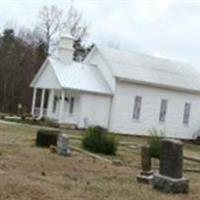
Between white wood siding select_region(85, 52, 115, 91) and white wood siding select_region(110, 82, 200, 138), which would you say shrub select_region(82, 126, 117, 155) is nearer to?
white wood siding select_region(110, 82, 200, 138)

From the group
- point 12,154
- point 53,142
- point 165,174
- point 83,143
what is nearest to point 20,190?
point 165,174

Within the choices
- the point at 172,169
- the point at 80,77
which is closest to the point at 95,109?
the point at 80,77

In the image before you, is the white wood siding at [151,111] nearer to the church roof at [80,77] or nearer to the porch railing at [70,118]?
the church roof at [80,77]

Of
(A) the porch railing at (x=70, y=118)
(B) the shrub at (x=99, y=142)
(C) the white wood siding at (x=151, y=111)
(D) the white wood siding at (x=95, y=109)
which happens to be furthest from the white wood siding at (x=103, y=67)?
(B) the shrub at (x=99, y=142)

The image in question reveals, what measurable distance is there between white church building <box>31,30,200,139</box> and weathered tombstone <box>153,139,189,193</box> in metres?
26.3

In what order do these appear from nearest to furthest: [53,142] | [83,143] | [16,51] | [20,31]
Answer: [53,142]
[83,143]
[16,51]
[20,31]

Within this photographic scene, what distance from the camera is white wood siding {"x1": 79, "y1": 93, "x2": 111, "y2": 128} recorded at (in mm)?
39594

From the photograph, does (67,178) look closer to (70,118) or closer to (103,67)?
(70,118)

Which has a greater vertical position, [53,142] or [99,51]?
[99,51]

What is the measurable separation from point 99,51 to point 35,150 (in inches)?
971

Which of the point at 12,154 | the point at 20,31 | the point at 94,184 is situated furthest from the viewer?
the point at 20,31

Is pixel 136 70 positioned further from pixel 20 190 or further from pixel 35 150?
pixel 20 190

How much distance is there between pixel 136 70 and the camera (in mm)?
41938

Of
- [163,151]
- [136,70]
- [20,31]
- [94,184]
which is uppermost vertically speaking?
[20,31]
